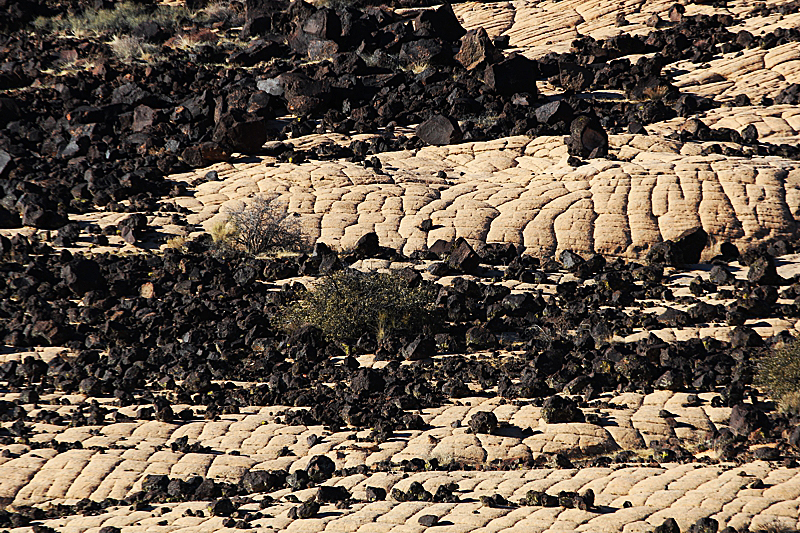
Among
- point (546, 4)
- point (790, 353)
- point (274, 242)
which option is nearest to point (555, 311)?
point (790, 353)

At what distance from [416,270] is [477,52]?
32.9 ft

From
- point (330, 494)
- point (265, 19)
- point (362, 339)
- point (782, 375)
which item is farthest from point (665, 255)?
point (265, 19)

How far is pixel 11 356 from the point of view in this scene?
1242 cm

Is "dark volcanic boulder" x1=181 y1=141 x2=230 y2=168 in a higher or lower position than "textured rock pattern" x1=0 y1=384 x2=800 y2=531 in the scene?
higher

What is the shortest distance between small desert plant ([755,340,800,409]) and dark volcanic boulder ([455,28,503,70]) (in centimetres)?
1373

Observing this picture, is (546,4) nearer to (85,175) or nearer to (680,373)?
(85,175)

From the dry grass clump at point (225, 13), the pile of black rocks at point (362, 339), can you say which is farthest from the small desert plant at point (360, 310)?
the dry grass clump at point (225, 13)

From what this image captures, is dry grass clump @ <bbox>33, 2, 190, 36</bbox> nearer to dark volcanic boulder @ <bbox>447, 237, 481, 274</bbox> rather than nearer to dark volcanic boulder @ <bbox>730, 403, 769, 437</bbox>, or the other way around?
dark volcanic boulder @ <bbox>447, 237, 481, 274</bbox>

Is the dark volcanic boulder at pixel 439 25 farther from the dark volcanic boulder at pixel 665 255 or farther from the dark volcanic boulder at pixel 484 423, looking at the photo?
the dark volcanic boulder at pixel 484 423

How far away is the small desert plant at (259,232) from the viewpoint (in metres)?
15.8

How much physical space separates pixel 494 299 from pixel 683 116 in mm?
8620

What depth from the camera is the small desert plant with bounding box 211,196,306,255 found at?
51.9 feet

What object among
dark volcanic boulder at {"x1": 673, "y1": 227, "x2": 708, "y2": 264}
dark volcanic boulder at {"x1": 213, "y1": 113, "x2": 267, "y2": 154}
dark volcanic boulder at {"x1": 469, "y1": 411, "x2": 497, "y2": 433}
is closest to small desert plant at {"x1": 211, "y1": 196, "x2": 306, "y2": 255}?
dark volcanic boulder at {"x1": 213, "y1": 113, "x2": 267, "y2": 154}

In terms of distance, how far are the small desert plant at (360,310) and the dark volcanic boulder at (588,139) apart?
6122 millimetres
